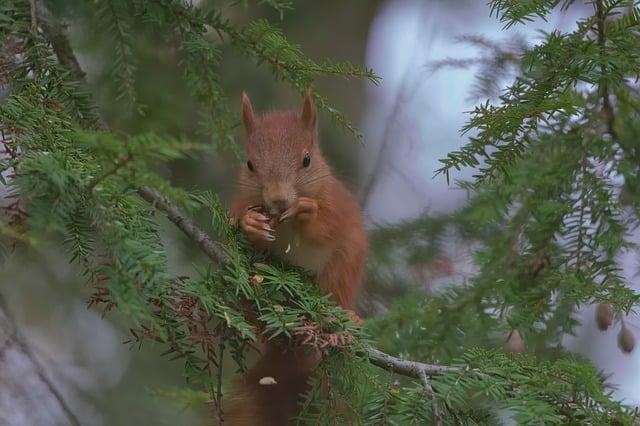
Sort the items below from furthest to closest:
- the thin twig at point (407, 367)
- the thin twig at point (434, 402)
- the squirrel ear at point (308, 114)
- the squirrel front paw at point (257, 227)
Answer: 1. the squirrel ear at point (308, 114)
2. the squirrel front paw at point (257, 227)
3. the thin twig at point (407, 367)
4. the thin twig at point (434, 402)

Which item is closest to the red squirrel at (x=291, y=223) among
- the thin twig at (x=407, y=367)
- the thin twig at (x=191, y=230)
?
the thin twig at (x=191, y=230)

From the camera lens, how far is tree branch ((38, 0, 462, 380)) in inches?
52.9

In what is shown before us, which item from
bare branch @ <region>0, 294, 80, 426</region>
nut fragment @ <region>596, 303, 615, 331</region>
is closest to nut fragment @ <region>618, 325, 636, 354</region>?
nut fragment @ <region>596, 303, 615, 331</region>

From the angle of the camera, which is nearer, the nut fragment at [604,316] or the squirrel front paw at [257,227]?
the squirrel front paw at [257,227]

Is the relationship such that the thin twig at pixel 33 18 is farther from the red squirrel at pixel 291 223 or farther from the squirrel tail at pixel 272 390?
the squirrel tail at pixel 272 390

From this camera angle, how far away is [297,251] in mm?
1902

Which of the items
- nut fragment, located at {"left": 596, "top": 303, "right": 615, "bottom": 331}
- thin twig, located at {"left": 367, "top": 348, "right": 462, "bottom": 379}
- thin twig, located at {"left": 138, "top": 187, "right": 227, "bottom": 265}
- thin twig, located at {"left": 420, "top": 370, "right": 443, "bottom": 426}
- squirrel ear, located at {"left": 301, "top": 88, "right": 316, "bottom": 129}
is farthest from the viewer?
squirrel ear, located at {"left": 301, "top": 88, "right": 316, "bottom": 129}

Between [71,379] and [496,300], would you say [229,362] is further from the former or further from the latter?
[496,300]

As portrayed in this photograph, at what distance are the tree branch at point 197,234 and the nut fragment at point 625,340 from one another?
2.34 feet

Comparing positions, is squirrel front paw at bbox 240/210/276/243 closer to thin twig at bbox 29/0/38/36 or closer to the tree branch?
the tree branch

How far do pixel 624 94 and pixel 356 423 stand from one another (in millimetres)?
1286

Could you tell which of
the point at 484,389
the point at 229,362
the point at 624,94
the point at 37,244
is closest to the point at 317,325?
the point at 484,389

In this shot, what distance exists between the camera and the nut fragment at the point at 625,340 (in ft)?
6.06

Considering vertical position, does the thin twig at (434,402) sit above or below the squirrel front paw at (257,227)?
below
